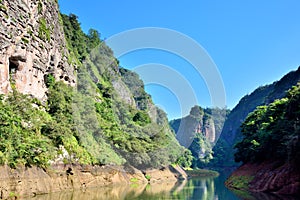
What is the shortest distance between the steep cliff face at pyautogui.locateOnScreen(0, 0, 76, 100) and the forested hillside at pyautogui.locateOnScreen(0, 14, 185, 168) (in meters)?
1.70

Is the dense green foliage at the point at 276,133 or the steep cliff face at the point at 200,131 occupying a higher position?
the steep cliff face at the point at 200,131

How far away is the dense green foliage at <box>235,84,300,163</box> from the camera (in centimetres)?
2470

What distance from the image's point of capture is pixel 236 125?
16675 centimetres

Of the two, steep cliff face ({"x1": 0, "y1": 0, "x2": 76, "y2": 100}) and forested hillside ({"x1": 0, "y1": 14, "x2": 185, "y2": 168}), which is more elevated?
steep cliff face ({"x1": 0, "y1": 0, "x2": 76, "y2": 100})

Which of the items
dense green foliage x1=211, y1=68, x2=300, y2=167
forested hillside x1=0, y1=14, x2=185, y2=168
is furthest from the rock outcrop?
dense green foliage x1=211, y1=68, x2=300, y2=167

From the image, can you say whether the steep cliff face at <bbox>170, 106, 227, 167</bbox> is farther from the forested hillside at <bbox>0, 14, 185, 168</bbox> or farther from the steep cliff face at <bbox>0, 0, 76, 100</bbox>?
the steep cliff face at <bbox>0, 0, 76, 100</bbox>

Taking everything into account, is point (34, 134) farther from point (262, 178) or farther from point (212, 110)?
point (212, 110)

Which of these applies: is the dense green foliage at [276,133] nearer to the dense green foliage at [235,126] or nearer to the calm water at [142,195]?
the calm water at [142,195]

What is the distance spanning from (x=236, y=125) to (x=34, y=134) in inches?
5857

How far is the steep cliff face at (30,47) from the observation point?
31.6 metres

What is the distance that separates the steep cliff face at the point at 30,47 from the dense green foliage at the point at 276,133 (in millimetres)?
25776

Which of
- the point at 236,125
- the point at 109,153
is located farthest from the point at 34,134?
the point at 236,125

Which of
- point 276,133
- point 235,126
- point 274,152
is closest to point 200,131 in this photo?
point 235,126

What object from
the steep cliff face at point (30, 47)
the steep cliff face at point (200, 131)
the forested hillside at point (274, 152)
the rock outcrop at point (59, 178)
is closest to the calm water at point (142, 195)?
the rock outcrop at point (59, 178)
